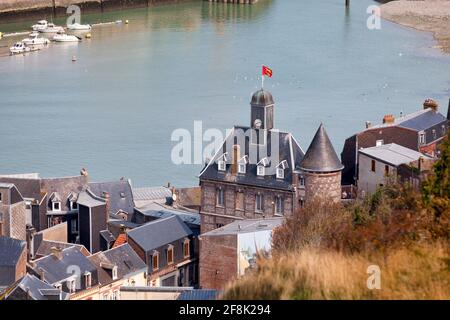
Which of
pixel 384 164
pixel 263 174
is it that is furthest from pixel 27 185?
pixel 384 164

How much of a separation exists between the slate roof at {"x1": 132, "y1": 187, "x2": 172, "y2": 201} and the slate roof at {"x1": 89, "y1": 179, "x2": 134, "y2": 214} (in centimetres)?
90

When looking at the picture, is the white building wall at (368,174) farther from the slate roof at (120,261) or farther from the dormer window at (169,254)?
the slate roof at (120,261)

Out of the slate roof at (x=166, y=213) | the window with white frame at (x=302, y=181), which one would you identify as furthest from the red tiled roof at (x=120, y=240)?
the window with white frame at (x=302, y=181)

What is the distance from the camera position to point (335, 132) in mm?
33250

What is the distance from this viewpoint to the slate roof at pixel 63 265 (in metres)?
20.0

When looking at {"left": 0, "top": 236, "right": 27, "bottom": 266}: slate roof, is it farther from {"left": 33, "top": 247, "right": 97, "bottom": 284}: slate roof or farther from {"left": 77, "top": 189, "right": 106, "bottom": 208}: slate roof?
{"left": 77, "top": 189, "right": 106, "bottom": 208}: slate roof

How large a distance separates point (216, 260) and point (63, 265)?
2.54 meters

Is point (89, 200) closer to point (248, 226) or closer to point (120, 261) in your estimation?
point (120, 261)

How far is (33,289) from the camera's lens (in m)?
18.3

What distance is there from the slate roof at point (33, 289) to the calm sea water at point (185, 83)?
9.85 meters

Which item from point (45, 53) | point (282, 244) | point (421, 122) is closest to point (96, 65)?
point (45, 53)

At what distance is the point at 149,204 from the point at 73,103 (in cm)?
1454

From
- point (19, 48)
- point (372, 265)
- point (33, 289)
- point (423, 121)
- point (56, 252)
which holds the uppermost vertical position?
point (372, 265)
